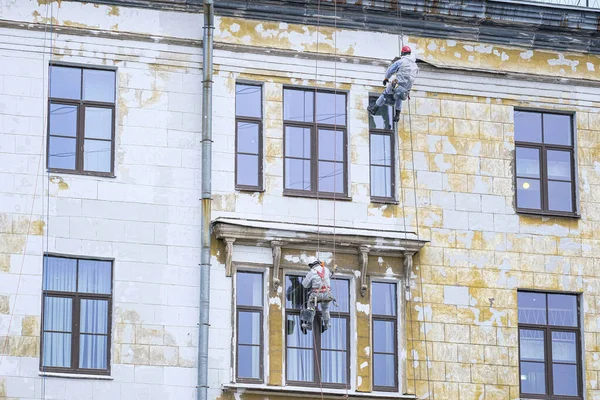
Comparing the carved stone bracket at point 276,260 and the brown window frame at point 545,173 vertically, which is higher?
the brown window frame at point 545,173

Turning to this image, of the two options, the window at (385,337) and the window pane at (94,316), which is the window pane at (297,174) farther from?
the window pane at (94,316)

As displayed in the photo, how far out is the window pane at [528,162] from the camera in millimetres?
32656

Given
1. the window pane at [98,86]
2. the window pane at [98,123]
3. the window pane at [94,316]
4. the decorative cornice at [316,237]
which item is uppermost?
the window pane at [98,86]

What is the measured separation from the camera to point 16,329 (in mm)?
29203

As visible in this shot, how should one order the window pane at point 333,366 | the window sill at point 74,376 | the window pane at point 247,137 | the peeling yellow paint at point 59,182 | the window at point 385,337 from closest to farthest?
1. the window sill at point 74,376
2. the peeling yellow paint at point 59,182
3. the window pane at point 333,366
4. the window at point 385,337
5. the window pane at point 247,137

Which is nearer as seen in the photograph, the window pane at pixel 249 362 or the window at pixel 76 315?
the window at pixel 76 315

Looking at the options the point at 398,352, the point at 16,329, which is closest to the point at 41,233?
the point at 16,329

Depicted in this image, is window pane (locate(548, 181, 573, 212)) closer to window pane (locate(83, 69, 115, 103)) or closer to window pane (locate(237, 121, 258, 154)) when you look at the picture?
window pane (locate(237, 121, 258, 154))

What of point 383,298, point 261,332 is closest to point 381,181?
point 383,298

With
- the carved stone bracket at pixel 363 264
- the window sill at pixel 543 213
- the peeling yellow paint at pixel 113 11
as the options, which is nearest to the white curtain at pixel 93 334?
the carved stone bracket at pixel 363 264

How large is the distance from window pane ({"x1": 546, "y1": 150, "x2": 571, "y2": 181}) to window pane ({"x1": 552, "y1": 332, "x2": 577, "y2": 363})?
295 cm

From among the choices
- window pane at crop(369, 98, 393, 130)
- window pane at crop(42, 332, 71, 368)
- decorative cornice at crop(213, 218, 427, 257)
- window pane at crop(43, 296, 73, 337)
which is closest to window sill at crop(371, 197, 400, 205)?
decorative cornice at crop(213, 218, 427, 257)

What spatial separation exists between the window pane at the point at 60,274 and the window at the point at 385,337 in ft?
17.2

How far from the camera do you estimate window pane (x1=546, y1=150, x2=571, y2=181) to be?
32.8 meters
